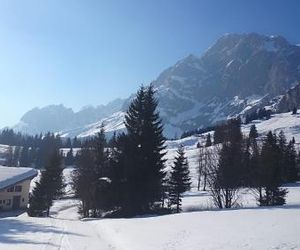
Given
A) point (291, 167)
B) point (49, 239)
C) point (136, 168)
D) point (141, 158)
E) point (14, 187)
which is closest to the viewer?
point (49, 239)

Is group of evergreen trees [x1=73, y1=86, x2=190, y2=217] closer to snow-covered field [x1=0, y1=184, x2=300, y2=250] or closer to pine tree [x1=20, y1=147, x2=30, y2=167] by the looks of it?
snow-covered field [x1=0, y1=184, x2=300, y2=250]

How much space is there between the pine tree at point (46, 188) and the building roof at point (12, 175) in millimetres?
10419

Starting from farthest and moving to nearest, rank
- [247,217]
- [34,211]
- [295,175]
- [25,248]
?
[295,175], [34,211], [247,217], [25,248]

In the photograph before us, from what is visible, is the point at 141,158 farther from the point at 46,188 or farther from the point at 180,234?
the point at 180,234

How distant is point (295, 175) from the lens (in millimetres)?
A: 81750

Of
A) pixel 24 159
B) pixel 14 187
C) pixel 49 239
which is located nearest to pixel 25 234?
pixel 49 239

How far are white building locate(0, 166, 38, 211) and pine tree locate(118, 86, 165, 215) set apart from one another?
27.4 m

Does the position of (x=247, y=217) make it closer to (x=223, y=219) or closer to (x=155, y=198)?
(x=223, y=219)

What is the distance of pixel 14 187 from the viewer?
67.1 m

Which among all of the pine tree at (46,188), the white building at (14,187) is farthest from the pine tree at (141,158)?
the white building at (14,187)

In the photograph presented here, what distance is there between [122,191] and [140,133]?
6.31 metres

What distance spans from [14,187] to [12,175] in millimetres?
3005

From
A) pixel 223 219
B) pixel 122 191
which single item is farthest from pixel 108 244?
pixel 122 191

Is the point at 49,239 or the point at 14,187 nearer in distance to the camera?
the point at 49,239
